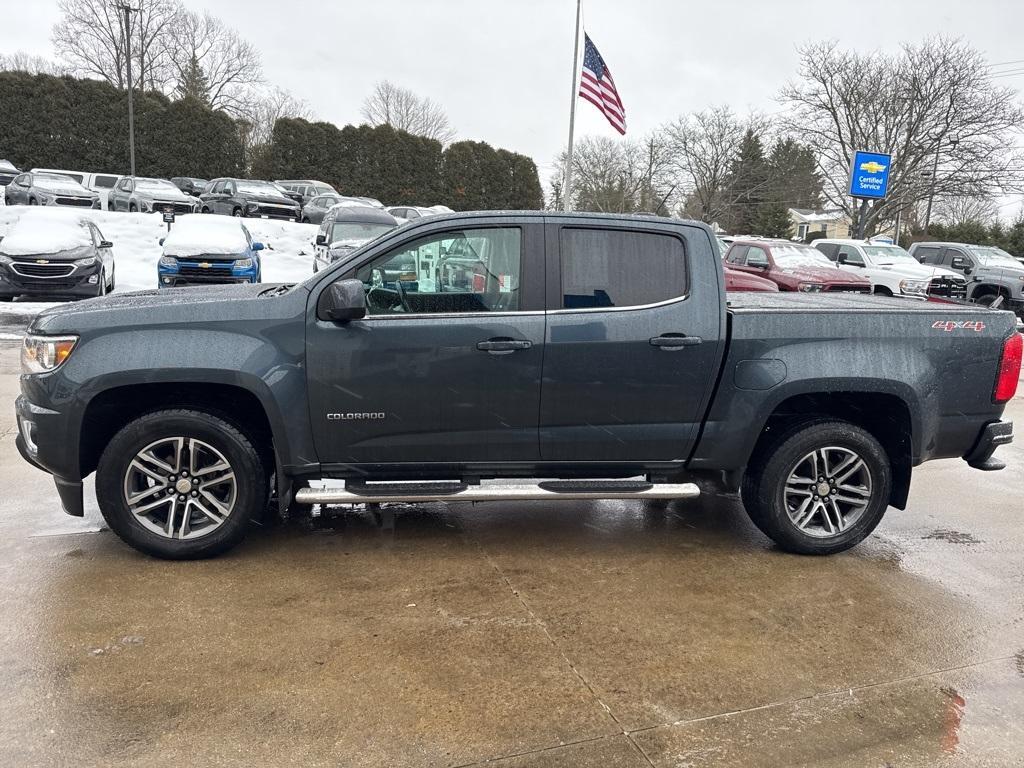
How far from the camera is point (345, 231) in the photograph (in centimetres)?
1639

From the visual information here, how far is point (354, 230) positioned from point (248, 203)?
38.3ft

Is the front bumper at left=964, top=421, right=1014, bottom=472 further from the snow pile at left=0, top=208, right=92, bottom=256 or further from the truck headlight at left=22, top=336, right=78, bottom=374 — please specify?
the snow pile at left=0, top=208, right=92, bottom=256

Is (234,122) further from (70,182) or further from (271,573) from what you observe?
(271,573)

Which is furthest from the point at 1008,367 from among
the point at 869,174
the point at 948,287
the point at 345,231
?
the point at 869,174

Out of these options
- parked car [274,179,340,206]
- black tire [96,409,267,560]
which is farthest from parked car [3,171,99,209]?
black tire [96,409,267,560]

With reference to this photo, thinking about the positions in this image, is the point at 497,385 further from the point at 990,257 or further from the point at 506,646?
the point at 990,257

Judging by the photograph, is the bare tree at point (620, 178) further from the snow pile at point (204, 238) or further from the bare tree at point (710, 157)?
the snow pile at point (204, 238)

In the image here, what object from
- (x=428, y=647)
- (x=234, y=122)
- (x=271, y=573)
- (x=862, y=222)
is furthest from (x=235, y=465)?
(x=234, y=122)

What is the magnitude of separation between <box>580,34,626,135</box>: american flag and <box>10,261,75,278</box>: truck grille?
11.9 m

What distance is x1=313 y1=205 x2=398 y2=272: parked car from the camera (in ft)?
51.5

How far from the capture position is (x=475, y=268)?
4270 mm

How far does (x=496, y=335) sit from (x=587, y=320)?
491 millimetres

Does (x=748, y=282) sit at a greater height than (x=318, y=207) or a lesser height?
lesser

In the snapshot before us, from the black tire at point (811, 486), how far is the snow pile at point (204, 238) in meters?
12.2
